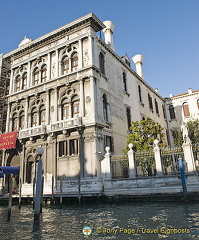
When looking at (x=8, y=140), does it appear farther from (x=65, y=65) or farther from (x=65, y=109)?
→ (x=65, y=65)

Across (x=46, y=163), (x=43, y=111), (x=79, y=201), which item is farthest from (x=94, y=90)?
(x=79, y=201)

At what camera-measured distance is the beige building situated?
46.0 feet

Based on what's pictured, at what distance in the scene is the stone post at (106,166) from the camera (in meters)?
12.0

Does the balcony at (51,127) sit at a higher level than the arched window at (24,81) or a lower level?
lower

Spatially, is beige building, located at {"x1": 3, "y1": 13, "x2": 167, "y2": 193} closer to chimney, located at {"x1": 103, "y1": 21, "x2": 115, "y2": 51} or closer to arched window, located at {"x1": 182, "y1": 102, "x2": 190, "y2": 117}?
chimney, located at {"x1": 103, "y1": 21, "x2": 115, "y2": 51}

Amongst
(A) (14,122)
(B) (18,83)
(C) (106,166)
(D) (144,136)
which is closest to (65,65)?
(B) (18,83)

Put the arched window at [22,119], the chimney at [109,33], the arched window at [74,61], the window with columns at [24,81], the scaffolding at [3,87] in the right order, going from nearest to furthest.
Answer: the arched window at [74,61] < the arched window at [22,119] < the window with columns at [24,81] < the scaffolding at [3,87] < the chimney at [109,33]

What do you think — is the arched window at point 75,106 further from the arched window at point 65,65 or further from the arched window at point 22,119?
the arched window at point 22,119

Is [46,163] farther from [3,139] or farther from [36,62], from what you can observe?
[36,62]

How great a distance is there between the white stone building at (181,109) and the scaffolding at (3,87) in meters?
18.7

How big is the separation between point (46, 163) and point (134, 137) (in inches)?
247

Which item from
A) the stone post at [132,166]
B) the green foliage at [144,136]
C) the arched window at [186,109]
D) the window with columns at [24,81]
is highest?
the window with columns at [24,81]

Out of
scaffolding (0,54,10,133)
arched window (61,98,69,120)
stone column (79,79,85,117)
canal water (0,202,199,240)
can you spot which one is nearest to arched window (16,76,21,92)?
scaffolding (0,54,10,133)

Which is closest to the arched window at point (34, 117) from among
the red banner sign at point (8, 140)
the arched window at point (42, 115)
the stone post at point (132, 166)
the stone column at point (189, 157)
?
the arched window at point (42, 115)
